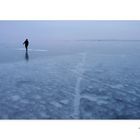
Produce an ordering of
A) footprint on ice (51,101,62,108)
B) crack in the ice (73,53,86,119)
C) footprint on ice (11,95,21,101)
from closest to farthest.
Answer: crack in the ice (73,53,86,119) < footprint on ice (51,101,62,108) < footprint on ice (11,95,21,101)

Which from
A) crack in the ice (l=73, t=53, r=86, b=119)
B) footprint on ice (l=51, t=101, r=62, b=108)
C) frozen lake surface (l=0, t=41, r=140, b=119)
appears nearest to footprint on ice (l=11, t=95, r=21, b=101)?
frozen lake surface (l=0, t=41, r=140, b=119)

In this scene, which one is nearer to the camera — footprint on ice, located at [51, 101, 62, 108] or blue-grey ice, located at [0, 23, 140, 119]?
blue-grey ice, located at [0, 23, 140, 119]

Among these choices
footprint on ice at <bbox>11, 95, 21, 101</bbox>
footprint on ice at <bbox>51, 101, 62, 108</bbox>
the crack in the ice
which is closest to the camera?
the crack in the ice

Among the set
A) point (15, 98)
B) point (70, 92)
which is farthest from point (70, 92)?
point (15, 98)

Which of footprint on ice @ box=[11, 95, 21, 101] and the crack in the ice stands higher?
the crack in the ice

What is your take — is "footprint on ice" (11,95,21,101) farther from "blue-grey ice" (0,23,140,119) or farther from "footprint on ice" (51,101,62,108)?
"footprint on ice" (51,101,62,108)

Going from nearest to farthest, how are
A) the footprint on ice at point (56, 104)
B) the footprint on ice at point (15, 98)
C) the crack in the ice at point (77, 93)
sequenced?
the crack in the ice at point (77, 93) → the footprint on ice at point (56, 104) → the footprint on ice at point (15, 98)

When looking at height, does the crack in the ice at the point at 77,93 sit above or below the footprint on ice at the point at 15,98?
above

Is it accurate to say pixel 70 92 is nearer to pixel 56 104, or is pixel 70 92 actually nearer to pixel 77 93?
pixel 77 93

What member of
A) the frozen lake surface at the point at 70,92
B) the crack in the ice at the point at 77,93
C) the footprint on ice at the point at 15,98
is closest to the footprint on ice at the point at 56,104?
the frozen lake surface at the point at 70,92

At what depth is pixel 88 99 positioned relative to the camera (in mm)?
7492

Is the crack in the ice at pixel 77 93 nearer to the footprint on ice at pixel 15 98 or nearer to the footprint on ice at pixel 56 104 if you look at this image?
the footprint on ice at pixel 56 104
